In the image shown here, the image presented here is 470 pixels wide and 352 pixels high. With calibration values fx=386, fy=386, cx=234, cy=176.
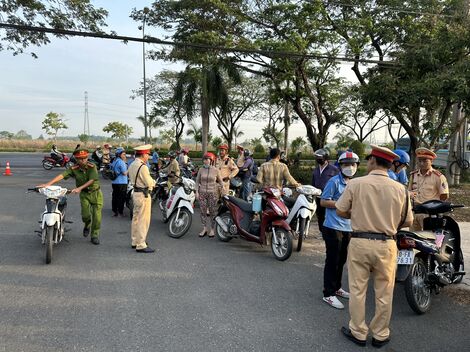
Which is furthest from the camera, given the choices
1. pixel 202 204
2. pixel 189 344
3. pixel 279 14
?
pixel 279 14

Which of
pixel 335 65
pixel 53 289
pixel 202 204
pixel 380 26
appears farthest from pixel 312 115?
pixel 53 289

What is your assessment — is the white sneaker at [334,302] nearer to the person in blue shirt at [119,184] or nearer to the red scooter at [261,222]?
the red scooter at [261,222]

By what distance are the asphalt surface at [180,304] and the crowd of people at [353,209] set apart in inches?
12.6

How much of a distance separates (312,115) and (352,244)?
74.6ft

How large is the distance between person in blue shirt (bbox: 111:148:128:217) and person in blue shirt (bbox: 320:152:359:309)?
19.6ft

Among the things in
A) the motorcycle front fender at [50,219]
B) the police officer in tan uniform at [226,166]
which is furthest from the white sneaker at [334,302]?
the police officer in tan uniform at [226,166]

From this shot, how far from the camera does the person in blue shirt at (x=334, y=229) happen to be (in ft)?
14.6

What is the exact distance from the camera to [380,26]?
46.9ft

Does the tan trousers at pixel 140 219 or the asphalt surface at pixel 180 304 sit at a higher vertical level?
the tan trousers at pixel 140 219

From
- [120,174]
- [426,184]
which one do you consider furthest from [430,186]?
[120,174]

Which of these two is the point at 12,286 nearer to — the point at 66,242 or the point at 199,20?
the point at 66,242

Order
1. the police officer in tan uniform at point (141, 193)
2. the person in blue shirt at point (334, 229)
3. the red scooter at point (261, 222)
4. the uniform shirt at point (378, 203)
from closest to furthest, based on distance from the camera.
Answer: the uniform shirt at point (378, 203) → the person in blue shirt at point (334, 229) → the red scooter at point (261, 222) → the police officer in tan uniform at point (141, 193)

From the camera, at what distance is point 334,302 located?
4.35 m

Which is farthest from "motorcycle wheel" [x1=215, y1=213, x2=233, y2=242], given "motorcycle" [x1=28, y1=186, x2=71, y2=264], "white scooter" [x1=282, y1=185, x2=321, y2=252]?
"motorcycle" [x1=28, y1=186, x2=71, y2=264]
